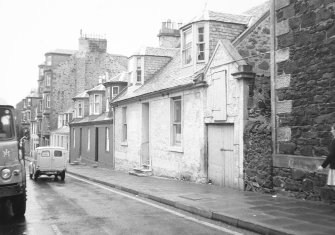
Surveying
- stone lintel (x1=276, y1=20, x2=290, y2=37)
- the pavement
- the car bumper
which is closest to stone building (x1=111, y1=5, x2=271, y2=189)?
stone lintel (x1=276, y1=20, x2=290, y2=37)

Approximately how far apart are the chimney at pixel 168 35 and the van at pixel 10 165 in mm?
22802

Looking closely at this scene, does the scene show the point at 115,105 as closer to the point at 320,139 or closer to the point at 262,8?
the point at 262,8

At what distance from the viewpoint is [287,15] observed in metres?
11.3

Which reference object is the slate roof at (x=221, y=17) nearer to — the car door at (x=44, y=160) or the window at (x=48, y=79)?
the car door at (x=44, y=160)

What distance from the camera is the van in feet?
28.1

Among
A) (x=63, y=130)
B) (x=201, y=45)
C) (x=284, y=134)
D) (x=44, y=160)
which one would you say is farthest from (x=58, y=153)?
(x=63, y=130)

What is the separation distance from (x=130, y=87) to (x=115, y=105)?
172 centimetres

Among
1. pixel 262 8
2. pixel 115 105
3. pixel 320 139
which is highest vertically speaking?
pixel 262 8

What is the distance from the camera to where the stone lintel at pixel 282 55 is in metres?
11.3

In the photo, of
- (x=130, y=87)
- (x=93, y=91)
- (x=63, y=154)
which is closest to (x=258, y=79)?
(x=63, y=154)

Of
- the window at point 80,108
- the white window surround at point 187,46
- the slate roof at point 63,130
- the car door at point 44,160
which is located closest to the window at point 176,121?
the white window surround at point 187,46

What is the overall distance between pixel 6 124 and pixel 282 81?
7.69 m

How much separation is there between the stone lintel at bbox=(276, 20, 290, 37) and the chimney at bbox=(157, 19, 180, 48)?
19.9m

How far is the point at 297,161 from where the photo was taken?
35.0ft
